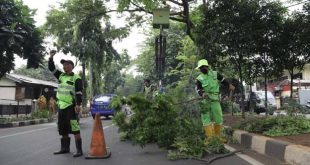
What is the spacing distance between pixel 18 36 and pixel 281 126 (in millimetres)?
12714

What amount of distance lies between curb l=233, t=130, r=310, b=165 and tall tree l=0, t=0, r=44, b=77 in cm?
1193

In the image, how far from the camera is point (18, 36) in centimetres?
1852

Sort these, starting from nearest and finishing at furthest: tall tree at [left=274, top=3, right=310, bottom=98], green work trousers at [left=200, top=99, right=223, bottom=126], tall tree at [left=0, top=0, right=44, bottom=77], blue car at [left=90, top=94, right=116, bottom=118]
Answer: green work trousers at [left=200, top=99, right=223, bottom=126], tall tree at [left=274, top=3, right=310, bottom=98], tall tree at [left=0, top=0, right=44, bottom=77], blue car at [left=90, top=94, right=116, bottom=118]

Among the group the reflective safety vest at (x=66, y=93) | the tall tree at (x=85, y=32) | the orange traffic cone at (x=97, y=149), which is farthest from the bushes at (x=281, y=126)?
the tall tree at (x=85, y=32)

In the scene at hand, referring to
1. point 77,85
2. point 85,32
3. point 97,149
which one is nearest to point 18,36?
point 77,85

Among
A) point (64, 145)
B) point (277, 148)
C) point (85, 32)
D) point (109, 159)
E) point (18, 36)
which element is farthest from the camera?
point (85, 32)

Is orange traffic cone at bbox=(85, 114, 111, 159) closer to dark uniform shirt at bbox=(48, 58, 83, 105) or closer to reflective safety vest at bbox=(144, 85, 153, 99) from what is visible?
dark uniform shirt at bbox=(48, 58, 83, 105)

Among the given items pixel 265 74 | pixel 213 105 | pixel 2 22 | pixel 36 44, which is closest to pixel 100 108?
pixel 36 44

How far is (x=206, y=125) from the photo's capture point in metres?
9.15

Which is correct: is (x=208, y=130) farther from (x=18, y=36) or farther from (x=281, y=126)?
(x=18, y=36)

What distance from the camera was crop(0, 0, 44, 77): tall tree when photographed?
18328 mm

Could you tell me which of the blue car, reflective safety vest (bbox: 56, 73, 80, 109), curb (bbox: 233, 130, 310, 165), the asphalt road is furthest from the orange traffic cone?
the blue car

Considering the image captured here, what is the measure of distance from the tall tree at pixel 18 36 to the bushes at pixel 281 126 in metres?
11.7

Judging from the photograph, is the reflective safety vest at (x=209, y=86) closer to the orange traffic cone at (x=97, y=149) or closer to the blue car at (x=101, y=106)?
the orange traffic cone at (x=97, y=149)
